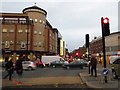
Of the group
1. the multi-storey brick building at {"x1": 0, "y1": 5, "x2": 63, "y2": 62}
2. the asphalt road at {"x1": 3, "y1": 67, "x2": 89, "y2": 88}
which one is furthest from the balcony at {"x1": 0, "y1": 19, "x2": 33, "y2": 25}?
the asphalt road at {"x1": 3, "y1": 67, "x2": 89, "y2": 88}

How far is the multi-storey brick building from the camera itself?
66000 mm

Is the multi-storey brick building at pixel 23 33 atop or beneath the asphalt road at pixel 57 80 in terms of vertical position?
atop

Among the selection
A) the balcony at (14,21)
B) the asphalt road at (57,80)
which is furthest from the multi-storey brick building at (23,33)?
the asphalt road at (57,80)

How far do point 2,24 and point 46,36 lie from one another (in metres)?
14.2

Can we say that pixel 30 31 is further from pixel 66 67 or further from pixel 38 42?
pixel 66 67

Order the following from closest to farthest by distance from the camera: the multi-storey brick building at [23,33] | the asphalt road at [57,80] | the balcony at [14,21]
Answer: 1. the asphalt road at [57,80]
2. the multi-storey brick building at [23,33]
3. the balcony at [14,21]

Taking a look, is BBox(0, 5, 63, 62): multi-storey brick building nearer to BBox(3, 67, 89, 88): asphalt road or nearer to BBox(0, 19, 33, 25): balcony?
BBox(0, 19, 33, 25): balcony

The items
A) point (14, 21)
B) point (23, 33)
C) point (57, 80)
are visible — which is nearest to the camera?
point (57, 80)

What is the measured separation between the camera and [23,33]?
66.8 meters

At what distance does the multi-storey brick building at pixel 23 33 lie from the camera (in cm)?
6600

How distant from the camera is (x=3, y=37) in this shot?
67.1 metres

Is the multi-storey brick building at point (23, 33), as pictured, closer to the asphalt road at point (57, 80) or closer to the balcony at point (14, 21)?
the balcony at point (14, 21)

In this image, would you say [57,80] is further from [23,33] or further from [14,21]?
[14,21]

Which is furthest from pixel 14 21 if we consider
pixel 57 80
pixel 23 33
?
pixel 57 80
